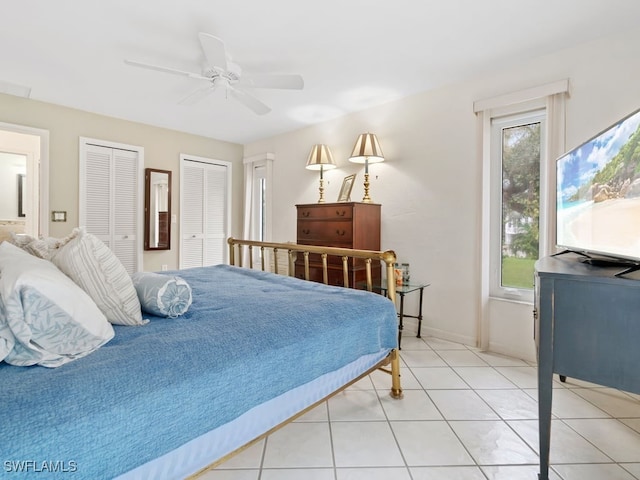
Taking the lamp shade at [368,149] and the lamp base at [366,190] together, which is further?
the lamp base at [366,190]

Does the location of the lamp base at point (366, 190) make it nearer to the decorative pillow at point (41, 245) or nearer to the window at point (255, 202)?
the window at point (255, 202)

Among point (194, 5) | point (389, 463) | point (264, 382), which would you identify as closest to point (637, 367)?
point (389, 463)

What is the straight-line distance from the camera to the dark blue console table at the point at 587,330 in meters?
1.13

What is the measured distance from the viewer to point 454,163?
3.02 m

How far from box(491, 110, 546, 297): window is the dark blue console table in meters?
1.55

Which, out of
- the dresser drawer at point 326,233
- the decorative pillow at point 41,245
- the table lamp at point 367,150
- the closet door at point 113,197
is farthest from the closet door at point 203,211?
the decorative pillow at point 41,245

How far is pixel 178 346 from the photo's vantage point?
42.9 inches

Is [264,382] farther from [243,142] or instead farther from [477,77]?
[243,142]

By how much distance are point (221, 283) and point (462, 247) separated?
6.93 ft

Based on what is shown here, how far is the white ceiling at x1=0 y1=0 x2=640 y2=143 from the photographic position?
2.02m

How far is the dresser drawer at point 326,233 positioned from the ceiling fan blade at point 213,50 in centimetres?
169

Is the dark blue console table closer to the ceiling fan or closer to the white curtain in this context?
the white curtain

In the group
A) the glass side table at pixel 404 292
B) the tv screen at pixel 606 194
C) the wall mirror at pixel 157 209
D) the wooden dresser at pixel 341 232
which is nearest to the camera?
the tv screen at pixel 606 194

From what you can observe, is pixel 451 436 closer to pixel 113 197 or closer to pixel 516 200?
pixel 516 200
